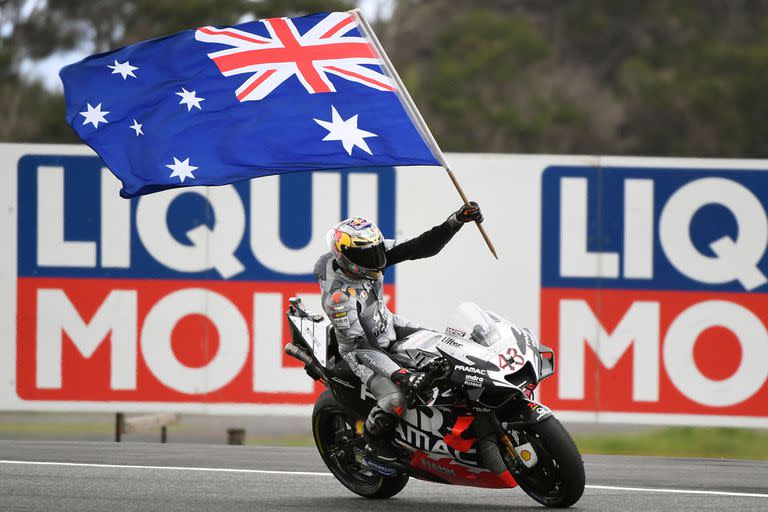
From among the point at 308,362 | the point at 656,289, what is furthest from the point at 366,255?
the point at 656,289

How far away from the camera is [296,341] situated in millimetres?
8742

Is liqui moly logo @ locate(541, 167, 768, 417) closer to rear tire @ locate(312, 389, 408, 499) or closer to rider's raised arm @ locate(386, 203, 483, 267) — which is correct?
rear tire @ locate(312, 389, 408, 499)

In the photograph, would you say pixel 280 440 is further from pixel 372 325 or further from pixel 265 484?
pixel 372 325

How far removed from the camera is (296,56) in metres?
8.93

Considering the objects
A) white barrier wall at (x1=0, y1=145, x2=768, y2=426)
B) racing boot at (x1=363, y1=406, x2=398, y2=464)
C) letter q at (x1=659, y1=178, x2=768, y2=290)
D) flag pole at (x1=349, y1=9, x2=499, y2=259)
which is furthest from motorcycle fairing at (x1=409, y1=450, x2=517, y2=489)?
letter q at (x1=659, y1=178, x2=768, y2=290)

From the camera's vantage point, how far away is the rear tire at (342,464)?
869cm

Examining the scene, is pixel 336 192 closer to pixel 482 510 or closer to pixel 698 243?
pixel 698 243

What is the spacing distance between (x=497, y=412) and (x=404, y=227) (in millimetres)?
4734

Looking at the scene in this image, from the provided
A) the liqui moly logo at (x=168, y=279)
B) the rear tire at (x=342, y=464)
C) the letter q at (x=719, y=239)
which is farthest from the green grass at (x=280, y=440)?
the rear tire at (x=342, y=464)

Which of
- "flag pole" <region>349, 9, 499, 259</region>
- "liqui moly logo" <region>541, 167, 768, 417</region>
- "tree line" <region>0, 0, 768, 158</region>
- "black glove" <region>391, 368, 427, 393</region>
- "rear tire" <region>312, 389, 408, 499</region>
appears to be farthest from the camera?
"tree line" <region>0, 0, 768, 158</region>

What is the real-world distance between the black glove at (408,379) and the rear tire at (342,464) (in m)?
0.75

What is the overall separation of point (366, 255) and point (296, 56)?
1.53 m

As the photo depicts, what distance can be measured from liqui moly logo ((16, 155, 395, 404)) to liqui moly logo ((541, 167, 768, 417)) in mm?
1573

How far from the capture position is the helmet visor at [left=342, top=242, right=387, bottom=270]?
816 cm
